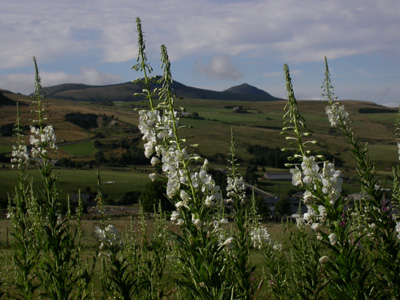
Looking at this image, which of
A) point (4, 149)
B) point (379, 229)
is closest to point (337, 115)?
point (379, 229)

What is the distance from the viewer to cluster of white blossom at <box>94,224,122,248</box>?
718 cm

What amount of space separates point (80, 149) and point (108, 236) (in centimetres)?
10601

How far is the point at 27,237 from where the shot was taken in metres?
7.35

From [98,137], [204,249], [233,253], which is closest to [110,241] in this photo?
[233,253]

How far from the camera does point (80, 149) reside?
357 feet

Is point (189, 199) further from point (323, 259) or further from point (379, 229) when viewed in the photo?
point (379, 229)

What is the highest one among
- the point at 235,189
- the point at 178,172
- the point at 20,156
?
the point at 178,172

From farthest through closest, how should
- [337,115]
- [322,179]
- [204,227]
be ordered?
[337,115] → [322,179] → [204,227]

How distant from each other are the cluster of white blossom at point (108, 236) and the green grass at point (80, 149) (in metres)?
99.7

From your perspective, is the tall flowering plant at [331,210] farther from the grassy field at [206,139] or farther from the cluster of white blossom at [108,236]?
the grassy field at [206,139]

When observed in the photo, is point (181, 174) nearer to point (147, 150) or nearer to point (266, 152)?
point (147, 150)

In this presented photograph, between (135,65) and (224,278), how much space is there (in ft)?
9.40

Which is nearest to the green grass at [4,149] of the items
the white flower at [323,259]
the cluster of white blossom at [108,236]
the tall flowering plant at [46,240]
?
the tall flowering plant at [46,240]

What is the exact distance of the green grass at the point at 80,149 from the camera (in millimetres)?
104750
